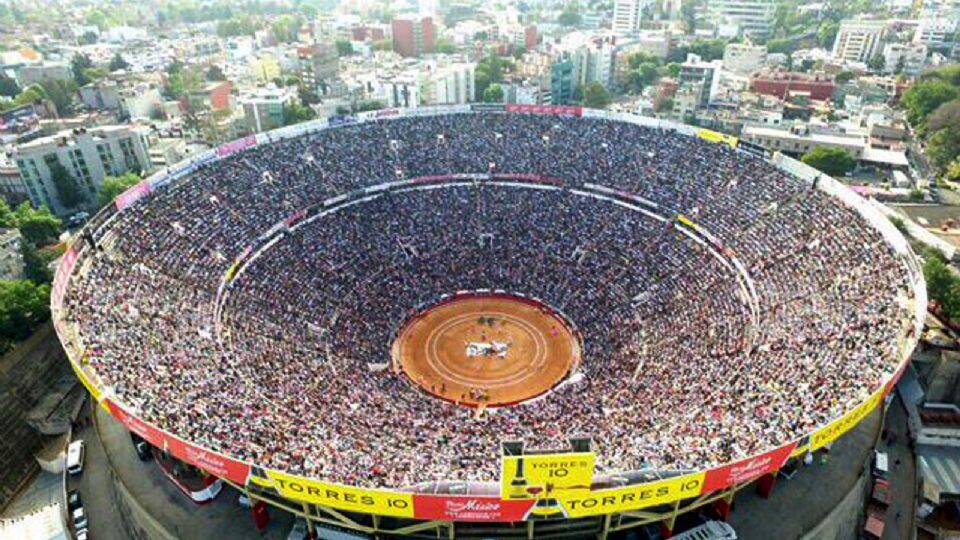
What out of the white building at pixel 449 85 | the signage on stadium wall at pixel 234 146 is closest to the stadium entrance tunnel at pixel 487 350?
the signage on stadium wall at pixel 234 146

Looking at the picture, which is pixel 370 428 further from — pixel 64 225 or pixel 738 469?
pixel 64 225

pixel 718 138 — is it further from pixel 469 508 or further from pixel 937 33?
pixel 937 33

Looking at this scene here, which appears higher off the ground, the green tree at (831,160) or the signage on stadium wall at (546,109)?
the signage on stadium wall at (546,109)

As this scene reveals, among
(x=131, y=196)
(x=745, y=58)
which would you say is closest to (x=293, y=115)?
(x=131, y=196)

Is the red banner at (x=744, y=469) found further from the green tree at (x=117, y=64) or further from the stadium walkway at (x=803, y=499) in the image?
the green tree at (x=117, y=64)

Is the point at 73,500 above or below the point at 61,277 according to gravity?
below

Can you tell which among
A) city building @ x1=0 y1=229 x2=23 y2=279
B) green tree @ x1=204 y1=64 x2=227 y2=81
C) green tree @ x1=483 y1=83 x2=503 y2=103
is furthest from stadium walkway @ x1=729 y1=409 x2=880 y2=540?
green tree @ x1=204 y1=64 x2=227 y2=81

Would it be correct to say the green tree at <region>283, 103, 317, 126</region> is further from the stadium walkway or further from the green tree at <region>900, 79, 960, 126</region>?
the green tree at <region>900, 79, 960, 126</region>
